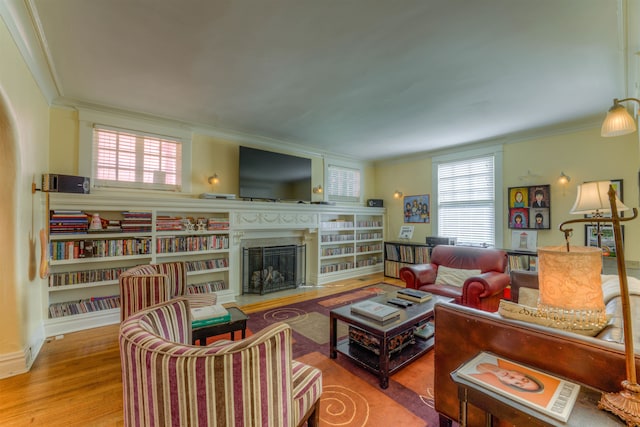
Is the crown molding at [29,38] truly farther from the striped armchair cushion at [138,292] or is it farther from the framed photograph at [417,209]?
the framed photograph at [417,209]

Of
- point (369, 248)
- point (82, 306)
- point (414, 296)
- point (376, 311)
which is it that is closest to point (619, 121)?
point (414, 296)

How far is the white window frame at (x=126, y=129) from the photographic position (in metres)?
3.35

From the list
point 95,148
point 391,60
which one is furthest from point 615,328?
point 95,148

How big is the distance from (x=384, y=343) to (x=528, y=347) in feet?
3.27

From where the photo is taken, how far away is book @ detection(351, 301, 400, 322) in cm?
226

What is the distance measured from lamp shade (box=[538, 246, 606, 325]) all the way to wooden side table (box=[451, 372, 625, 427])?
29 centimetres

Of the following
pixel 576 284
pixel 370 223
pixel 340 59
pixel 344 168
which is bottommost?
pixel 576 284

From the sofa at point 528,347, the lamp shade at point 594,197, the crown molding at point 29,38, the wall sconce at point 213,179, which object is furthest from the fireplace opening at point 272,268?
the lamp shade at point 594,197

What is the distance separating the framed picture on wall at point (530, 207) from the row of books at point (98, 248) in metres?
5.45

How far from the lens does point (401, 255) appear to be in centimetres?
567

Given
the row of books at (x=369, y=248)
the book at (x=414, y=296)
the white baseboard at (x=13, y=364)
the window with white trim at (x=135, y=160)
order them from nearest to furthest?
the white baseboard at (x=13, y=364), the book at (x=414, y=296), the window with white trim at (x=135, y=160), the row of books at (x=369, y=248)

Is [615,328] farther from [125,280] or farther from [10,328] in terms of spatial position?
[10,328]

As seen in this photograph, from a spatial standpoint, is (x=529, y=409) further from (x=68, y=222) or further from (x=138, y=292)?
(x=68, y=222)

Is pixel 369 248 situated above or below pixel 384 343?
above
